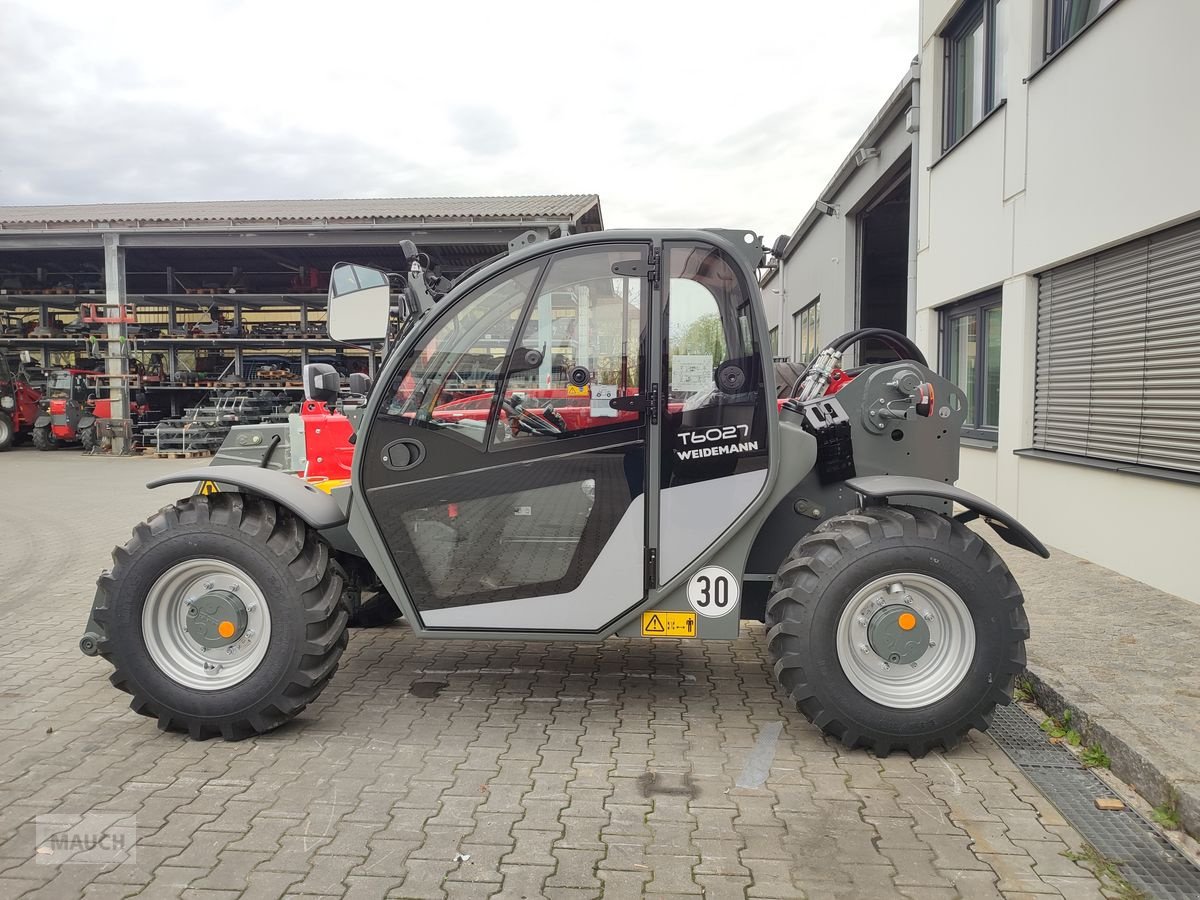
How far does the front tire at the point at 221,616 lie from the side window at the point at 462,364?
2.69 feet

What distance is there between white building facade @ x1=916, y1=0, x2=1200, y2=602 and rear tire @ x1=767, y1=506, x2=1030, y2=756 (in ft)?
10.1

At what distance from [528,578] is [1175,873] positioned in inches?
102

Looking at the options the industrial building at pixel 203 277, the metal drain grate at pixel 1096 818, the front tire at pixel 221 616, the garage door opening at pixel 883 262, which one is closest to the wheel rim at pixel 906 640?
the metal drain grate at pixel 1096 818

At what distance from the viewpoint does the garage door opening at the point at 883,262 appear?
14.9 meters

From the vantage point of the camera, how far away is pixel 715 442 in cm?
379

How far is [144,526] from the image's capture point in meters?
3.87

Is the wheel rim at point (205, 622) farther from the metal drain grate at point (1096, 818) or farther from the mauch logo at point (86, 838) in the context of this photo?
the metal drain grate at point (1096, 818)

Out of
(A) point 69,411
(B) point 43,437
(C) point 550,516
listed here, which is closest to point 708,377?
(C) point 550,516

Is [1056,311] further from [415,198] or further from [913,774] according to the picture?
[415,198]

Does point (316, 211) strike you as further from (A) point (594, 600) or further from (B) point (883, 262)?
(A) point (594, 600)

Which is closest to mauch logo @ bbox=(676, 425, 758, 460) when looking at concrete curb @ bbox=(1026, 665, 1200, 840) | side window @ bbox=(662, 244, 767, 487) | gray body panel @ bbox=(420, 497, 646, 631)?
side window @ bbox=(662, 244, 767, 487)

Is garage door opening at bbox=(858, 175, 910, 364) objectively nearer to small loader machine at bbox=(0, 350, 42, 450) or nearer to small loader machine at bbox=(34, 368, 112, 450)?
small loader machine at bbox=(34, 368, 112, 450)

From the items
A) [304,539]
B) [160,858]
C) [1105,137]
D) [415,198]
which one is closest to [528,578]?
[304,539]

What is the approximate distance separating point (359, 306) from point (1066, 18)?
718 centimetres
